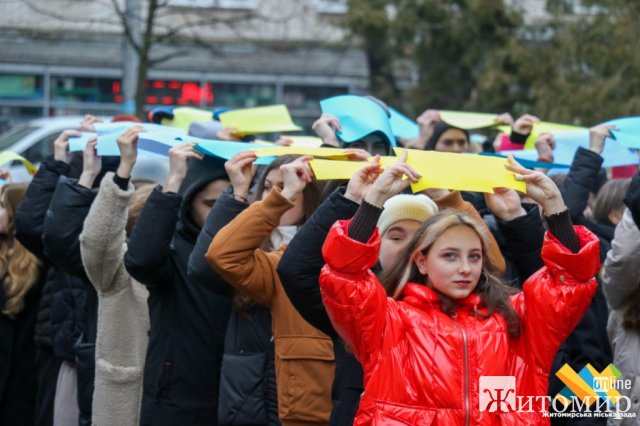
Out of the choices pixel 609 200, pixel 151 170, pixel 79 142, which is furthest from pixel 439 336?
pixel 151 170

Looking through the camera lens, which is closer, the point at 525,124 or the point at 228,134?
the point at 525,124

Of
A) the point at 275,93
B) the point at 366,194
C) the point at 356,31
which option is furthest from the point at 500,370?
the point at 275,93

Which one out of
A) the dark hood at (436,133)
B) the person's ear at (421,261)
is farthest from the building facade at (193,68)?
the person's ear at (421,261)

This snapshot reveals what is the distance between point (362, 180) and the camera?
4.25 meters

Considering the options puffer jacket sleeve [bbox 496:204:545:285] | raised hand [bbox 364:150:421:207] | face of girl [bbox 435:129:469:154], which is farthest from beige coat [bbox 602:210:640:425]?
face of girl [bbox 435:129:469:154]

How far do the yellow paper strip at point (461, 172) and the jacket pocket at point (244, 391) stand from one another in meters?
1.33

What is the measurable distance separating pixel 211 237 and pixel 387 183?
117 centimetres

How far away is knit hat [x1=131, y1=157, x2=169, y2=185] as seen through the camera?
711 centimetres

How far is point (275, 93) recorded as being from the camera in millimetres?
23031

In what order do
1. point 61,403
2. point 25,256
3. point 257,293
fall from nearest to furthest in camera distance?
point 257,293, point 61,403, point 25,256

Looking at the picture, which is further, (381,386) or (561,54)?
(561,54)

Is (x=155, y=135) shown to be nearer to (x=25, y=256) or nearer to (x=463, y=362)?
(x=25, y=256)

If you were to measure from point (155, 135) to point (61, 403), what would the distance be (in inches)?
68.6

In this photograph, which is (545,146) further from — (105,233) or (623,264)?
(105,233)
